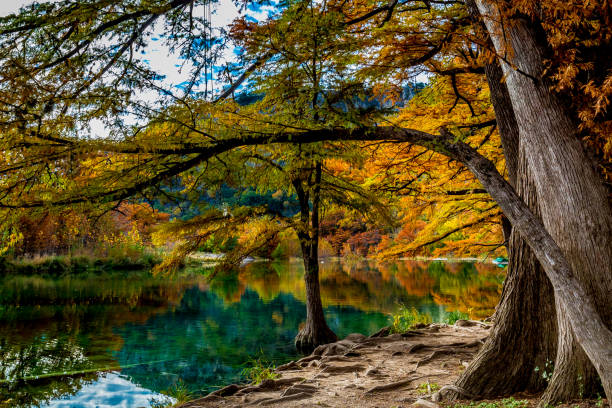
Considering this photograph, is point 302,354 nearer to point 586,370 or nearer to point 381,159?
point 381,159

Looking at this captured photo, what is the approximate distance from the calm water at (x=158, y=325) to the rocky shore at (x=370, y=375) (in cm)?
168

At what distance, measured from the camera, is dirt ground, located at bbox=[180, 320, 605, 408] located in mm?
4227

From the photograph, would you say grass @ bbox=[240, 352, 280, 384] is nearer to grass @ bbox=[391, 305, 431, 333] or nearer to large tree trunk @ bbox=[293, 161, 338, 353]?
large tree trunk @ bbox=[293, 161, 338, 353]

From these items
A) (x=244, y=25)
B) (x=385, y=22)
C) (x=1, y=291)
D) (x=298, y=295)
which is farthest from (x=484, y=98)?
(x=1, y=291)

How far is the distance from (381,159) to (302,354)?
13.9ft

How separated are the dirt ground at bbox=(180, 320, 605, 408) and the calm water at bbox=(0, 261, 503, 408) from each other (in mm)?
1714

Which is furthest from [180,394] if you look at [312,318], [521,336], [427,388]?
[521,336]

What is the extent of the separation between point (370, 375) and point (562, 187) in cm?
322

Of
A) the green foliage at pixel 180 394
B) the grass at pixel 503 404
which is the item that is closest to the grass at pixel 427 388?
the grass at pixel 503 404

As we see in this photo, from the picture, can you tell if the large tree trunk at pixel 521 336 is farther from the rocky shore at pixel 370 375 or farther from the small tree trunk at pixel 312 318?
the small tree trunk at pixel 312 318

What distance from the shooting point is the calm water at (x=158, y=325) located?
695cm

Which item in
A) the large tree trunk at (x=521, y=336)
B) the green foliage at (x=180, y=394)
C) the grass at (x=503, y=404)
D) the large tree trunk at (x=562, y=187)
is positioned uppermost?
the large tree trunk at (x=562, y=187)

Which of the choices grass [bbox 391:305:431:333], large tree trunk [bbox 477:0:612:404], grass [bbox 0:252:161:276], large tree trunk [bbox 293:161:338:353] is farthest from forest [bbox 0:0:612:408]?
grass [bbox 0:252:161:276]

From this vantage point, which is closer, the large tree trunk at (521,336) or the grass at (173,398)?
the large tree trunk at (521,336)
